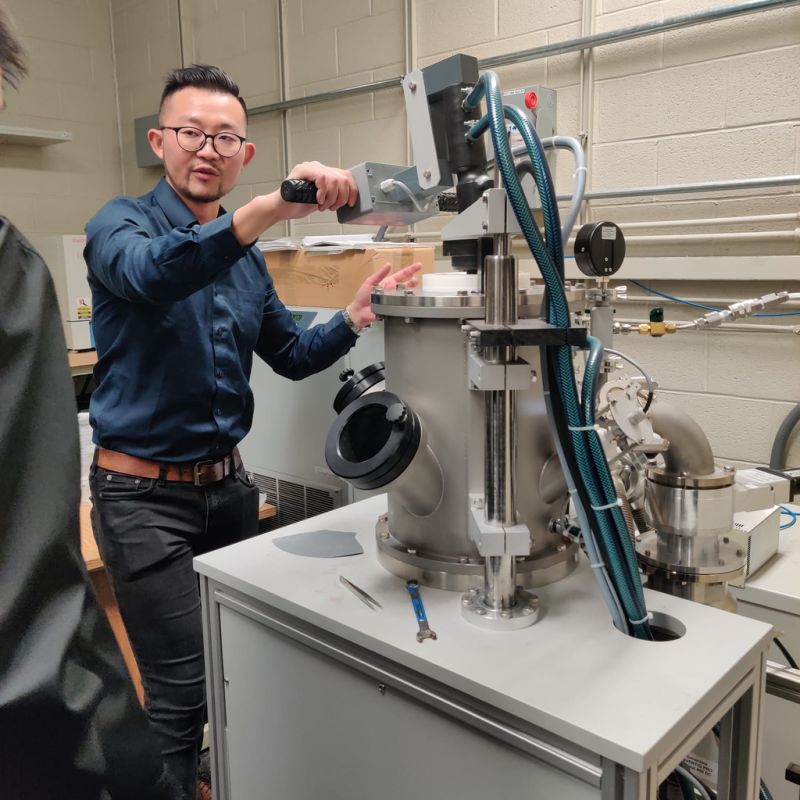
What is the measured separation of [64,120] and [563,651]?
3677 mm

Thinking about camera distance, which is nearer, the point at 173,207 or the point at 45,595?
the point at 45,595

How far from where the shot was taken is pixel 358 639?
0.81 metres

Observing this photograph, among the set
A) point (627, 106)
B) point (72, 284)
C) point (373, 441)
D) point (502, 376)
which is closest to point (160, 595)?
point (373, 441)

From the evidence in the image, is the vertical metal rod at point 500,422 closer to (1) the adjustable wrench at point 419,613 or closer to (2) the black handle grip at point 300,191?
(1) the adjustable wrench at point 419,613

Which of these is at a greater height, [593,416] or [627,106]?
[627,106]

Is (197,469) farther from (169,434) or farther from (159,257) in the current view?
(159,257)

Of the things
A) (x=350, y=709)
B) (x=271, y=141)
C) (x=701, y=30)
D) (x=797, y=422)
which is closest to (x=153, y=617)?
(x=350, y=709)

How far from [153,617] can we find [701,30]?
1.91m

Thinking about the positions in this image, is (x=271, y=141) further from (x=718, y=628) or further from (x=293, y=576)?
(x=718, y=628)

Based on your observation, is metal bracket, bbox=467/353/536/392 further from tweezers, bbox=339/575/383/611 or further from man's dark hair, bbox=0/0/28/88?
man's dark hair, bbox=0/0/28/88

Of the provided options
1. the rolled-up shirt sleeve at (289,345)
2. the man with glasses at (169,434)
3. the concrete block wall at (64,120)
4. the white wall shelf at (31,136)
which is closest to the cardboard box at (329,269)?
the rolled-up shirt sleeve at (289,345)

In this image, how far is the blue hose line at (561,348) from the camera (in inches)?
27.7

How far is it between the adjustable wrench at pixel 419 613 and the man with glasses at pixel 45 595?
1.01 ft

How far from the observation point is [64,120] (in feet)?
11.6
